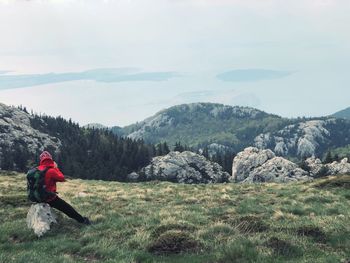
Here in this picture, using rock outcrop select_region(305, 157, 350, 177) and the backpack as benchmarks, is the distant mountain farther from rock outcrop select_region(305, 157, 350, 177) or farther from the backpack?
the backpack

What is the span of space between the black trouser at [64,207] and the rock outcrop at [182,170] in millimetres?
138927

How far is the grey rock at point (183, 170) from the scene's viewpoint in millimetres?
161750

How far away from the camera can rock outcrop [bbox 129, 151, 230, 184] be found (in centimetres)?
16100

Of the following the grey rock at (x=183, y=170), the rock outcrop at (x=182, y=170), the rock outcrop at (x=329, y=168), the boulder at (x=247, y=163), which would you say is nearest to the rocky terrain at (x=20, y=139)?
the rock outcrop at (x=182, y=170)

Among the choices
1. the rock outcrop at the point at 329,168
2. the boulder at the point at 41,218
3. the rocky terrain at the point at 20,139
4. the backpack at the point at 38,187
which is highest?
the rocky terrain at the point at 20,139

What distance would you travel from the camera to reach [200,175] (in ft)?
545

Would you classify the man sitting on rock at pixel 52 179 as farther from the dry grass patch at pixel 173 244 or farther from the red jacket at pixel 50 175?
the dry grass patch at pixel 173 244

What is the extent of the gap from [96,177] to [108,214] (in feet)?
442

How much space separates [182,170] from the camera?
166m

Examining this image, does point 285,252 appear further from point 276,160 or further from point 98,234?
point 276,160

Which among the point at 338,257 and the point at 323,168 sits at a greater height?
the point at 338,257

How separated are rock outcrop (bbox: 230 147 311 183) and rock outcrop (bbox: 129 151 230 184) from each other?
324 inches

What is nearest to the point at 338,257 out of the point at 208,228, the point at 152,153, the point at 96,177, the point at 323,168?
the point at 208,228

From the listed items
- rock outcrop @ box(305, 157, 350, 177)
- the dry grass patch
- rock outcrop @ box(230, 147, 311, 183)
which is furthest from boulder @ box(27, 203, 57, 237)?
rock outcrop @ box(305, 157, 350, 177)
